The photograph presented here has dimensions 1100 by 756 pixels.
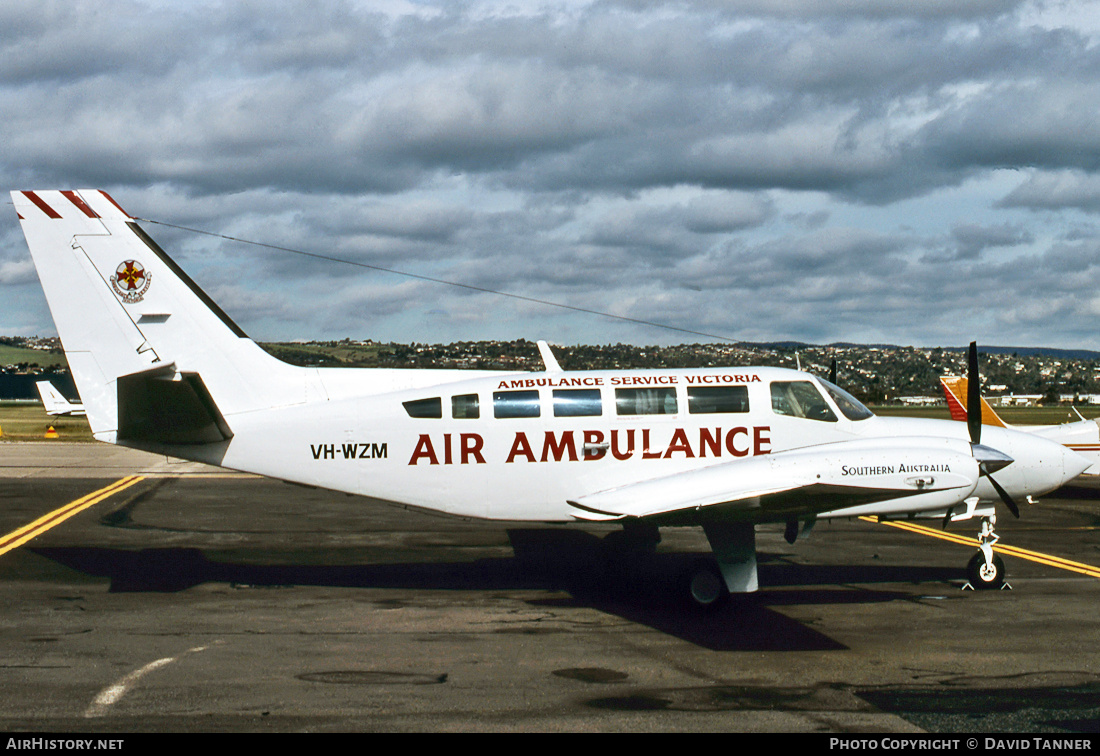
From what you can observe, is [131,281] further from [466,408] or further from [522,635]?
[522,635]

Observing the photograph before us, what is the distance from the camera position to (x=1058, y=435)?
19844 millimetres

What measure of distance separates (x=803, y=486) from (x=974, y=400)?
3.56 metres

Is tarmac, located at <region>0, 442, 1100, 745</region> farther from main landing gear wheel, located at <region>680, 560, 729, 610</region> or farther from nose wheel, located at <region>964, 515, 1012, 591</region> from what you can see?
nose wheel, located at <region>964, 515, 1012, 591</region>

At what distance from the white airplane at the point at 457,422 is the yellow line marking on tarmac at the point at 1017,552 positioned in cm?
236

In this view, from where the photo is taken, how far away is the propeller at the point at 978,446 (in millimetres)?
11539

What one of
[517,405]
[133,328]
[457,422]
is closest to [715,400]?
[517,405]

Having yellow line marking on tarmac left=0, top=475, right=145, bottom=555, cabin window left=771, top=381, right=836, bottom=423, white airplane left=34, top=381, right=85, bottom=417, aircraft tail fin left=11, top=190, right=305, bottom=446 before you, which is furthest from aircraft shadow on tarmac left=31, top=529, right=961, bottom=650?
white airplane left=34, top=381, right=85, bottom=417

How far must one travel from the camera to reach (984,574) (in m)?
12.2

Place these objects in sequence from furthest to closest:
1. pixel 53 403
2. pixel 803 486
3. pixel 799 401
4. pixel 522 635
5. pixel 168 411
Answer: pixel 53 403 < pixel 799 401 < pixel 168 411 < pixel 803 486 < pixel 522 635

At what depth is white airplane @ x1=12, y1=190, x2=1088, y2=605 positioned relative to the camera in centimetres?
1178

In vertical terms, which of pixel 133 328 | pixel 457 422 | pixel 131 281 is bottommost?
pixel 457 422

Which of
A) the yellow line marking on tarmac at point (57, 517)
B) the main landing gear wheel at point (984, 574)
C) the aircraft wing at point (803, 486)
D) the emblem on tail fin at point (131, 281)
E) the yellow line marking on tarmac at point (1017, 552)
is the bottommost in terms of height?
the yellow line marking on tarmac at point (1017, 552)

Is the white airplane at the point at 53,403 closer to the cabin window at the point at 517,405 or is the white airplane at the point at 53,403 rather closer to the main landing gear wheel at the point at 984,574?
the cabin window at the point at 517,405

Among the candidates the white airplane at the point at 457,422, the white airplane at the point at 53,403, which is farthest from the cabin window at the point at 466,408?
the white airplane at the point at 53,403
